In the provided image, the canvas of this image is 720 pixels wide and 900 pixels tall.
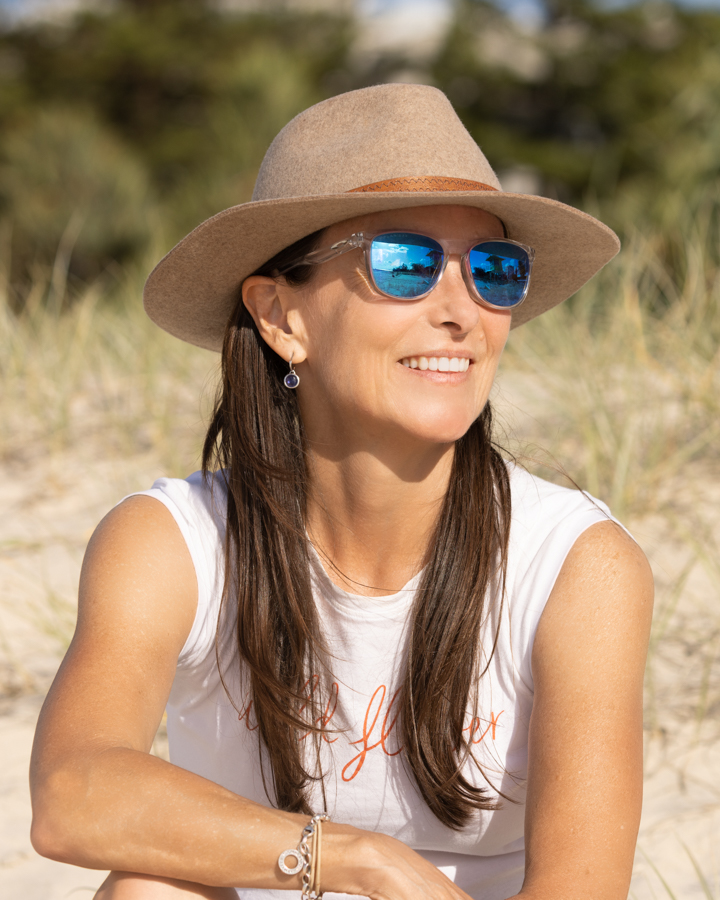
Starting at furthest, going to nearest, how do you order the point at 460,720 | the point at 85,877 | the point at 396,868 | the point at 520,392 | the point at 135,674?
the point at 520,392
the point at 85,877
the point at 460,720
the point at 135,674
the point at 396,868

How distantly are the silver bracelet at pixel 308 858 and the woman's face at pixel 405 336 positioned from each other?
706 millimetres

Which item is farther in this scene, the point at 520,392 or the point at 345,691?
the point at 520,392

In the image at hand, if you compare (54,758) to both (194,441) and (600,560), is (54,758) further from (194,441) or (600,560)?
(194,441)

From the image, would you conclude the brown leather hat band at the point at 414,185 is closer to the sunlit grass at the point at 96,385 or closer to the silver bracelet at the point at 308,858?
the silver bracelet at the point at 308,858

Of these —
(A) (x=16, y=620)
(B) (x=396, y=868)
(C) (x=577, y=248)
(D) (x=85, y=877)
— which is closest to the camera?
(B) (x=396, y=868)

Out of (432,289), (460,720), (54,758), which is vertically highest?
(432,289)

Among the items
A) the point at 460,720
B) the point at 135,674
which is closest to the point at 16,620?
the point at 135,674

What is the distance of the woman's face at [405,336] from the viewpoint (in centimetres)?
173

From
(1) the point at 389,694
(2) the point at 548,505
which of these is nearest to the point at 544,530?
(2) the point at 548,505

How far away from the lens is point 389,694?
5.84 ft

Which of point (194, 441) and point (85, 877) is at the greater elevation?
point (194, 441)

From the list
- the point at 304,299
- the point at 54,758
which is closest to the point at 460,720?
the point at 54,758

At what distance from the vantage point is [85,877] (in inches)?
89.3

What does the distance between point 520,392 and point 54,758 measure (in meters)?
2.85
